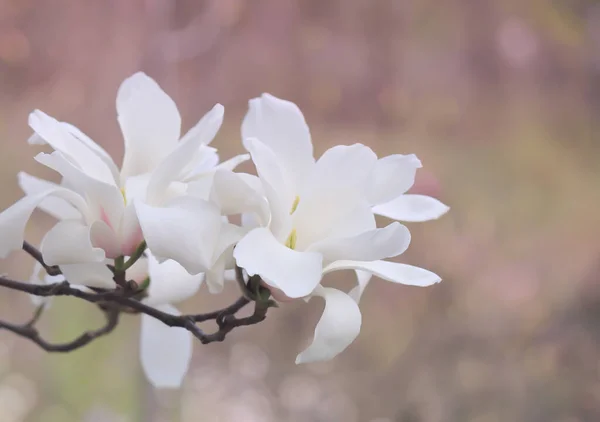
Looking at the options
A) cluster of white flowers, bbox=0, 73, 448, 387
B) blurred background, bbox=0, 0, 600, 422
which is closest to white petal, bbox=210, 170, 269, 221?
cluster of white flowers, bbox=0, 73, 448, 387

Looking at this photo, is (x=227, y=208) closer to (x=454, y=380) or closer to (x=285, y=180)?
(x=285, y=180)

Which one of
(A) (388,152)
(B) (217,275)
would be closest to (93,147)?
(B) (217,275)

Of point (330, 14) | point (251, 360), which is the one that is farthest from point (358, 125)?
point (251, 360)

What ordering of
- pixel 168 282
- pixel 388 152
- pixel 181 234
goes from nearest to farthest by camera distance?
Result: 1. pixel 181 234
2. pixel 168 282
3. pixel 388 152

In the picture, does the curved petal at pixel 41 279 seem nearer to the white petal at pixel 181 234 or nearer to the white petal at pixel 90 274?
the white petal at pixel 90 274

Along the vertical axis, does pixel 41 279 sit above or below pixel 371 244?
below

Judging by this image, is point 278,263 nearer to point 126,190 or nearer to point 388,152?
point 126,190

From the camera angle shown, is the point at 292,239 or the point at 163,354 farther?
the point at 163,354
